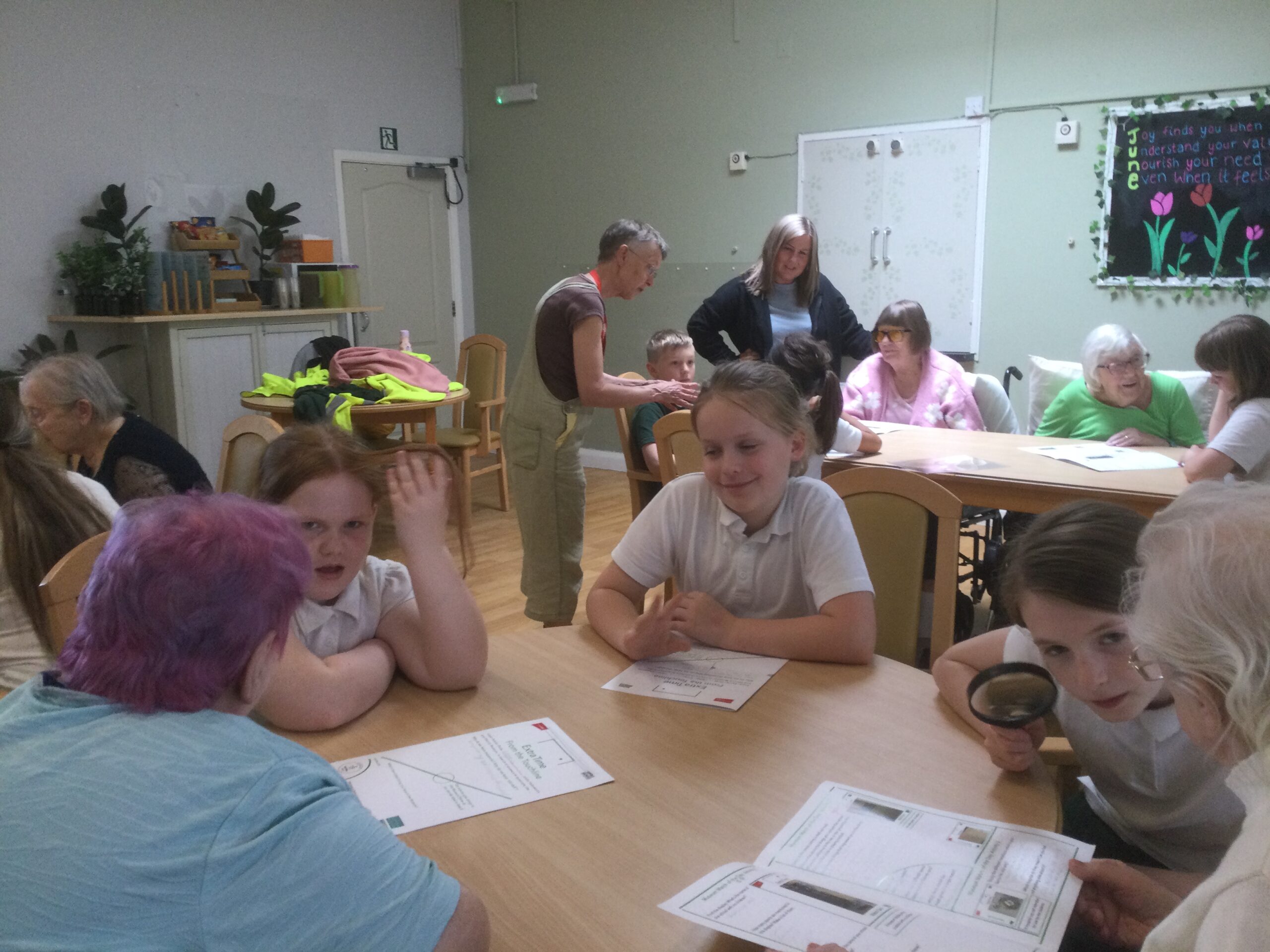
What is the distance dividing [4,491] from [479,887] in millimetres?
1466

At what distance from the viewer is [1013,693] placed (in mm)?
1191

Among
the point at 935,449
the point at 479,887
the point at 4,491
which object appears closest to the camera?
the point at 479,887

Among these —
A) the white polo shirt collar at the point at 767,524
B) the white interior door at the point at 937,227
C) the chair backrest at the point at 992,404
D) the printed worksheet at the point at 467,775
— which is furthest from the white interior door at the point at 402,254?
the printed worksheet at the point at 467,775

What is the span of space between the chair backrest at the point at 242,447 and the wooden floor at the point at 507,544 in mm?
782

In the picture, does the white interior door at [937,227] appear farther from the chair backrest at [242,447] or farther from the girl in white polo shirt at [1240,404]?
Result: the chair backrest at [242,447]

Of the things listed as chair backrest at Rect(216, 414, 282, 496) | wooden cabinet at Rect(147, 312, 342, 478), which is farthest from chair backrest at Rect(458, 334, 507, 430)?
chair backrest at Rect(216, 414, 282, 496)

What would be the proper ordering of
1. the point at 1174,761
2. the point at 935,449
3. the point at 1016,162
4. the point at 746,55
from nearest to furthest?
1. the point at 1174,761
2. the point at 935,449
3. the point at 1016,162
4. the point at 746,55

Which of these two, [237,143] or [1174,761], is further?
[237,143]

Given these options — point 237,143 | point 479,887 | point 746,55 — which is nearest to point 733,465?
point 479,887

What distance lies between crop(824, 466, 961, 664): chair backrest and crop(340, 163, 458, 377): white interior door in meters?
4.94

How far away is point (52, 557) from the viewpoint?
1.93 metres

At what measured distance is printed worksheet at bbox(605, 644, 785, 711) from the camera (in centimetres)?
144

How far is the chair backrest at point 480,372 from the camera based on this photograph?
18.5 feet

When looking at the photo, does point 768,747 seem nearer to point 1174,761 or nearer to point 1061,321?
point 1174,761
